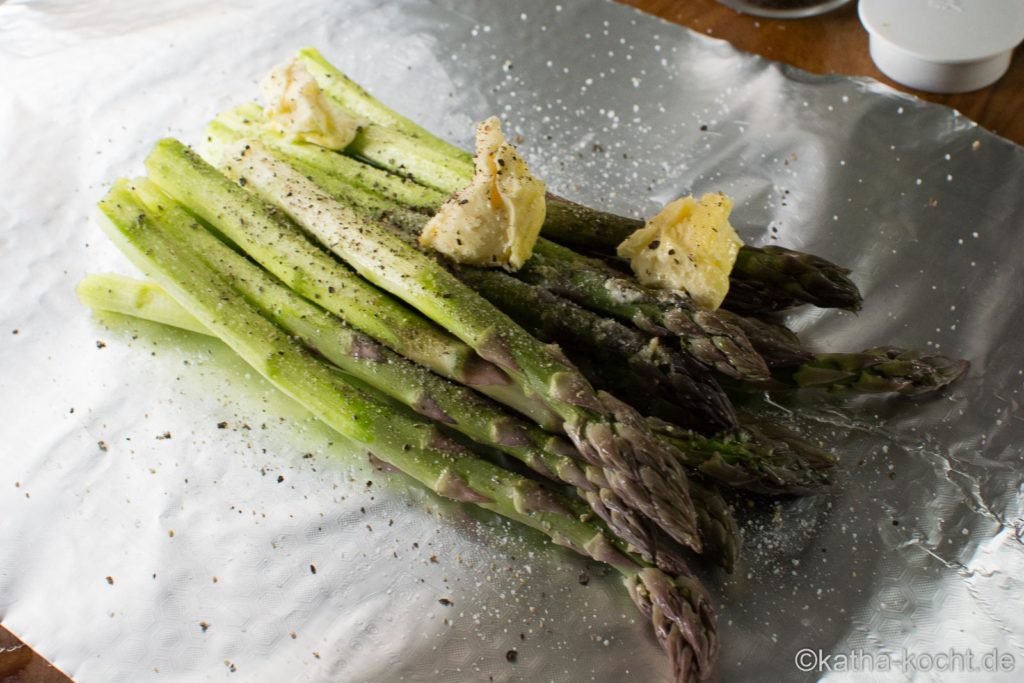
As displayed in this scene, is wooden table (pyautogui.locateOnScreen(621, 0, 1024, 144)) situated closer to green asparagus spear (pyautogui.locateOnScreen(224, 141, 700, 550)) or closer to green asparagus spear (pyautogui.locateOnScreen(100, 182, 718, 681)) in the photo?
green asparagus spear (pyautogui.locateOnScreen(224, 141, 700, 550))

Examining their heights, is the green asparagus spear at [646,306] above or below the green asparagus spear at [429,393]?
above

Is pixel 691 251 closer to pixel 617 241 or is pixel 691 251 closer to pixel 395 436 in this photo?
pixel 617 241

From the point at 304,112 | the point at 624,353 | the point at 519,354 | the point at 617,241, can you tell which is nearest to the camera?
the point at 519,354

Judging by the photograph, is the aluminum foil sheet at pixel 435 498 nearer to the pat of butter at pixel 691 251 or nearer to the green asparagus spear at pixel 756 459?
the green asparagus spear at pixel 756 459

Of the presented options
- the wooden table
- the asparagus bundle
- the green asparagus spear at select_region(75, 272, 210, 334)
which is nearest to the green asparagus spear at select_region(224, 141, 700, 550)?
the asparagus bundle

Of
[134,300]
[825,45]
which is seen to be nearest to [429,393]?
[134,300]

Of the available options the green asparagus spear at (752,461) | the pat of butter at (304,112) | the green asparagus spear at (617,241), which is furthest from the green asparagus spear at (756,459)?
the pat of butter at (304,112)

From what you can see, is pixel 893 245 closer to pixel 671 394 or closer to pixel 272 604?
pixel 671 394
